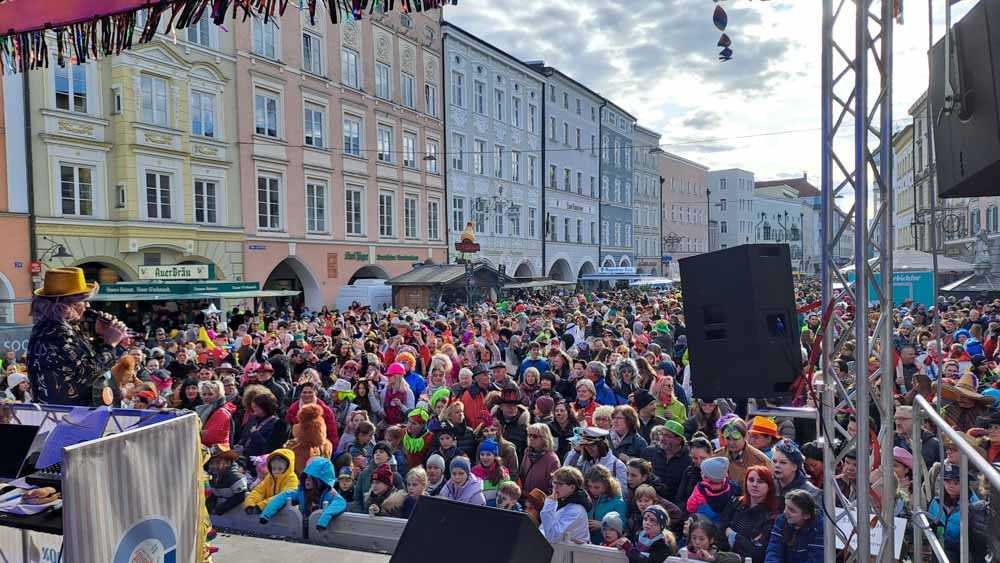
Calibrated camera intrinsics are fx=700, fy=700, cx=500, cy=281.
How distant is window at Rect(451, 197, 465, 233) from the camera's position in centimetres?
3562

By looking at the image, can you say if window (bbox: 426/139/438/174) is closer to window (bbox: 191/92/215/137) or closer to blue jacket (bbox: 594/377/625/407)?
window (bbox: 191/92/215/137)

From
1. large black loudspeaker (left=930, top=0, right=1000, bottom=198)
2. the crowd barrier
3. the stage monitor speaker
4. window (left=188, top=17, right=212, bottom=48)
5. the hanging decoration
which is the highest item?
window (left=188, top=17, right=212, bottom=48)

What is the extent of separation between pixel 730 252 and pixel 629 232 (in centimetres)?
5324

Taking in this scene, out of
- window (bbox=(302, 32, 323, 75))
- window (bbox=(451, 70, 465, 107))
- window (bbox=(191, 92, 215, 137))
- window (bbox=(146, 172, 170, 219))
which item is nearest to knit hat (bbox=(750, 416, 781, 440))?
window (bbox=(146, 172, 170, 219))

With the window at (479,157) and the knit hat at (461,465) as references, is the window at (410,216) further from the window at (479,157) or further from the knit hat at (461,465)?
the knit hat at (461,465)

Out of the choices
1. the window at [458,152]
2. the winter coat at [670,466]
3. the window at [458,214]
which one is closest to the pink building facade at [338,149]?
the window at [458,214]

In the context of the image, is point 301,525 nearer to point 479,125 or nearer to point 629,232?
point 479,125

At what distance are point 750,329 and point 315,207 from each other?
83.8 ft

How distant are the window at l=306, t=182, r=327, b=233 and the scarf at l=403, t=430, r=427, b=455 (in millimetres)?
21447

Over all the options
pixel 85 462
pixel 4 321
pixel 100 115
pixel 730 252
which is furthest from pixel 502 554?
pixel 100 115

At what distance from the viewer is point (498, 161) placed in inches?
1518

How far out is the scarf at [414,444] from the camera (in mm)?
7160

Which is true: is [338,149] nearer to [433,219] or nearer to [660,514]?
[433,219]

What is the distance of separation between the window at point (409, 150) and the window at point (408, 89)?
1403mm
